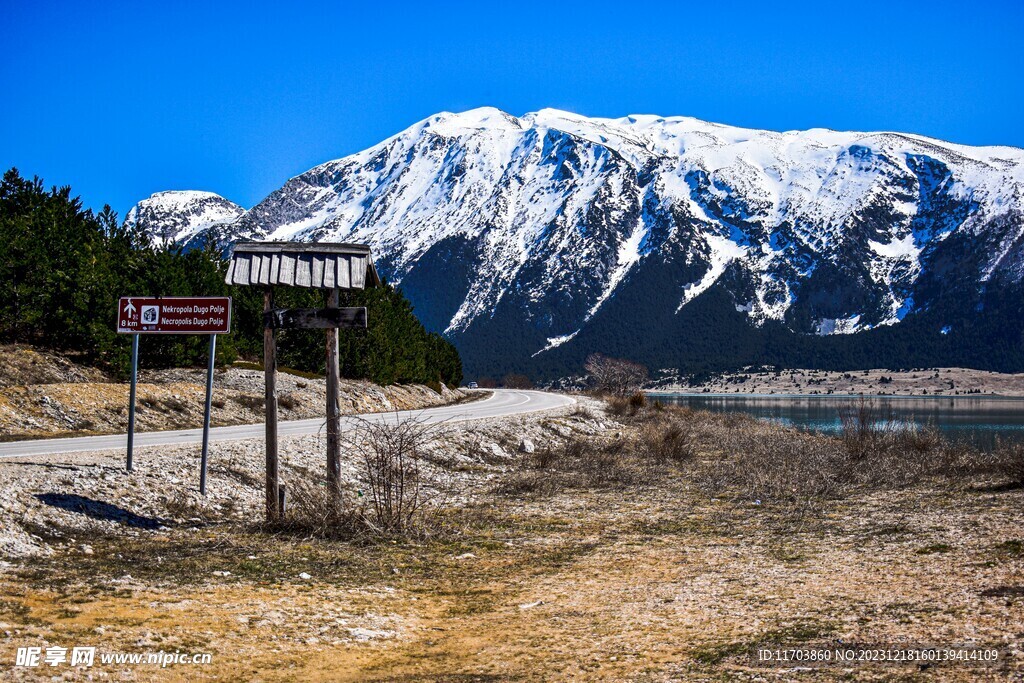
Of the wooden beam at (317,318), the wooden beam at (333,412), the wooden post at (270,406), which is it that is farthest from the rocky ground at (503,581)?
the wooden beam at (317,318)

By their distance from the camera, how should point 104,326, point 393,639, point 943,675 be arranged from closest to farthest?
1. point 943,675
2. point 393,639
3. point 104,326

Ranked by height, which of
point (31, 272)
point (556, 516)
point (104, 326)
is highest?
point (31, 272)

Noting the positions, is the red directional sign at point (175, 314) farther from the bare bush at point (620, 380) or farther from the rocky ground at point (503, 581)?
the bare bush at point (620, 380)

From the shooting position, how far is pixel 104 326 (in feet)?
123

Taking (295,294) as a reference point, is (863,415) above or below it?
below

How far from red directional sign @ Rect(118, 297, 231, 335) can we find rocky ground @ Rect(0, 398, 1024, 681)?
2.43m

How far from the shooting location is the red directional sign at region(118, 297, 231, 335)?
1457 cm

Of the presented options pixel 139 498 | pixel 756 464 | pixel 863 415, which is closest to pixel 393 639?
pixel 139 498

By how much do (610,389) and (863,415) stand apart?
57.1 m

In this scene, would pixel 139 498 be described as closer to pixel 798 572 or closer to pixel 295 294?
pixel 798 572

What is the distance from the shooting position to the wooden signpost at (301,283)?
13.4 m

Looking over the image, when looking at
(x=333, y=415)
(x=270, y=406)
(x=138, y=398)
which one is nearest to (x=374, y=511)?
(x=333, y=415)

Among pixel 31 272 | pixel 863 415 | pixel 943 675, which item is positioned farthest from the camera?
pixel 31 272

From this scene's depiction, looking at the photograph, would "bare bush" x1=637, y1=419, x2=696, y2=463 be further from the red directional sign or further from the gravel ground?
the red directional sign
